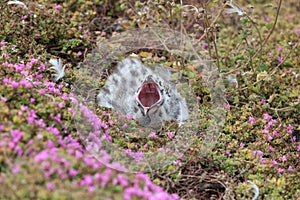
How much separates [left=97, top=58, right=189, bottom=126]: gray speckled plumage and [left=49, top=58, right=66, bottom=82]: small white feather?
268 millimetres

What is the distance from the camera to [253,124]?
2.83 metres

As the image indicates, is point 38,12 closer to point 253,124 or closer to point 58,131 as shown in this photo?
point 58,131

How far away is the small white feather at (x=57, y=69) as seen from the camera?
9.28ft

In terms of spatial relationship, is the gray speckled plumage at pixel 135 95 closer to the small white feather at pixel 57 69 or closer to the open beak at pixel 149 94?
the open beak at pixel 149 94

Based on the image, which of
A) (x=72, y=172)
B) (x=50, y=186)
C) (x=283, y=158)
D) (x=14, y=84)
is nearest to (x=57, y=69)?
(x=14, y=84)

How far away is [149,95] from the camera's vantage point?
2900mm

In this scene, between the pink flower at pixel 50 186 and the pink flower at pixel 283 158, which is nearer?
the pink flower at pixel 50 186

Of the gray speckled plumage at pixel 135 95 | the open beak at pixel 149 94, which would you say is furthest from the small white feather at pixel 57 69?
the open beak at pixel 149 94

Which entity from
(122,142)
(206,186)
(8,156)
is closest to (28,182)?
(8,156)

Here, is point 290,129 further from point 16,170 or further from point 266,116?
point 16,170

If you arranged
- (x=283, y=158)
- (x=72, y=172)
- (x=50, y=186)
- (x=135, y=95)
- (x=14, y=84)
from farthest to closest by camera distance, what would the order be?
(x=135, y=95) → (x=283, y=158) → (x=14, y=84) → (x=72, y=172) → (x=50, y=186)

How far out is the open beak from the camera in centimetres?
283

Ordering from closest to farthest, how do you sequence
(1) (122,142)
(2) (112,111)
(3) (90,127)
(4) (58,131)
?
(4) (58,131) → (3) (90,127) → (1) (122,142) → (2) (112,111)

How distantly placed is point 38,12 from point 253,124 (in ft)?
5.38
